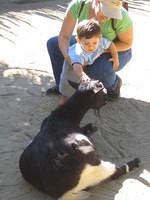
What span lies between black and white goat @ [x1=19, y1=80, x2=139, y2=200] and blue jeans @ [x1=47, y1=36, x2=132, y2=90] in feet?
2.85

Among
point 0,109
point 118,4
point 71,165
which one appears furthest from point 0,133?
point 118,4

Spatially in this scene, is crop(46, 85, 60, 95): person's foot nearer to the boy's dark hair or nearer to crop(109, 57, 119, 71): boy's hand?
crop(109, 57, 119, 71): boy's hand

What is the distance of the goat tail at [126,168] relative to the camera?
3590 millimetres

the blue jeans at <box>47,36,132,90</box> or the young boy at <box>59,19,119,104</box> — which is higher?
the young boy at <box>59,19,119,104</box>

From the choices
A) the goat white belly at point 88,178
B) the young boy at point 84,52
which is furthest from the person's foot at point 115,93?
the goat white belly at point 88,178

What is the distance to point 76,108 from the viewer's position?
375 cm

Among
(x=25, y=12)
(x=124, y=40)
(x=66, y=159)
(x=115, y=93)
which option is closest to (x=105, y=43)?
(x=124, y=40)

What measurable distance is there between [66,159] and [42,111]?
156cm

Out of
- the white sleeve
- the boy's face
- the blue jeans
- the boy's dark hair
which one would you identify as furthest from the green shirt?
the boy's dark hair

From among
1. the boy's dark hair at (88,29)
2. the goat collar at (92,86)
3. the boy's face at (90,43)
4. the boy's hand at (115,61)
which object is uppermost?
the boy's dark hair at (88,29)

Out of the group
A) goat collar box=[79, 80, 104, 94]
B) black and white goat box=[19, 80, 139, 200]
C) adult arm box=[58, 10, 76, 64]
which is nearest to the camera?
black and white goat box=[19, 80, 139, 200]

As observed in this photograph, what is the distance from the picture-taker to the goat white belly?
10.7 feet

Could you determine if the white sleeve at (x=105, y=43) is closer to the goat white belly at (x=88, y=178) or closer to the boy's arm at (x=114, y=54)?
the boy's arm at (x=114, y=54)

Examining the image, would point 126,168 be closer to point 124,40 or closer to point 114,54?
point 114,54
